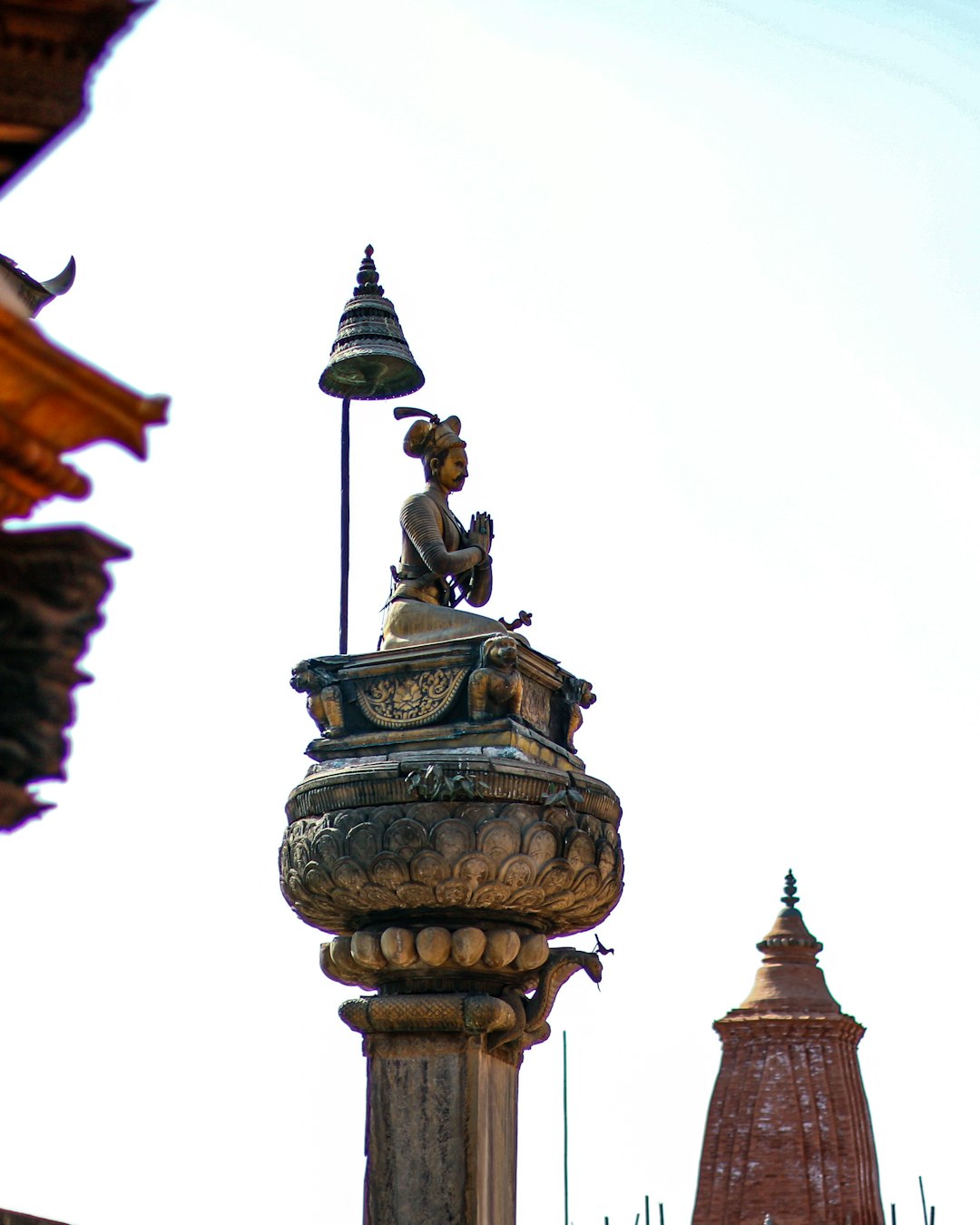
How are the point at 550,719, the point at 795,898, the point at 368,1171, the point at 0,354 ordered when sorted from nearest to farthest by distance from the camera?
the point at 0,354
the point at 368,1171
the point at 550,719
the point at 795,898

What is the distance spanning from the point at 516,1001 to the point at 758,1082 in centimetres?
2800

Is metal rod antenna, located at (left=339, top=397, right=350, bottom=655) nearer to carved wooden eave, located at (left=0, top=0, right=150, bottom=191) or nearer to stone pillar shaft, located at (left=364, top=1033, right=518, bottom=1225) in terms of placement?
stone pillar shaft, located at (left=364, top=1033, right=518, bottom=1225)

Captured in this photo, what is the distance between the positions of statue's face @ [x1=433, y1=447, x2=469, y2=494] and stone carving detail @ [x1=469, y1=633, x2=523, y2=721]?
5.16 ft

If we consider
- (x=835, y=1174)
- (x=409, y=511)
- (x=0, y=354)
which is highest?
(x=835, y=1174)

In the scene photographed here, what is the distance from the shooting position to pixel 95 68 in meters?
4.71

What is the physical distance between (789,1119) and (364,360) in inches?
1066

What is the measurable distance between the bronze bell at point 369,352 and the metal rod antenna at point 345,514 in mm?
158

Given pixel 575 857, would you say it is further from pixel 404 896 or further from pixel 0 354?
pixel 0 354

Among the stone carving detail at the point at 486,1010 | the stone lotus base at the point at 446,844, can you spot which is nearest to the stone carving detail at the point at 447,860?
the stone lotus base at the point at 446,844

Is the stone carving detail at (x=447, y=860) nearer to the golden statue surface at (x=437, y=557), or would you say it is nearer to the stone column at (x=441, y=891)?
the stone column at (x=441, y=891)

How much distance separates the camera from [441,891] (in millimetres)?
10625

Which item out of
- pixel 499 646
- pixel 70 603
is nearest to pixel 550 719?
A: pixel 499 646

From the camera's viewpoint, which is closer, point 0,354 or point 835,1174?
point 0,354

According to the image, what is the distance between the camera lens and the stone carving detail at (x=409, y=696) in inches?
442
